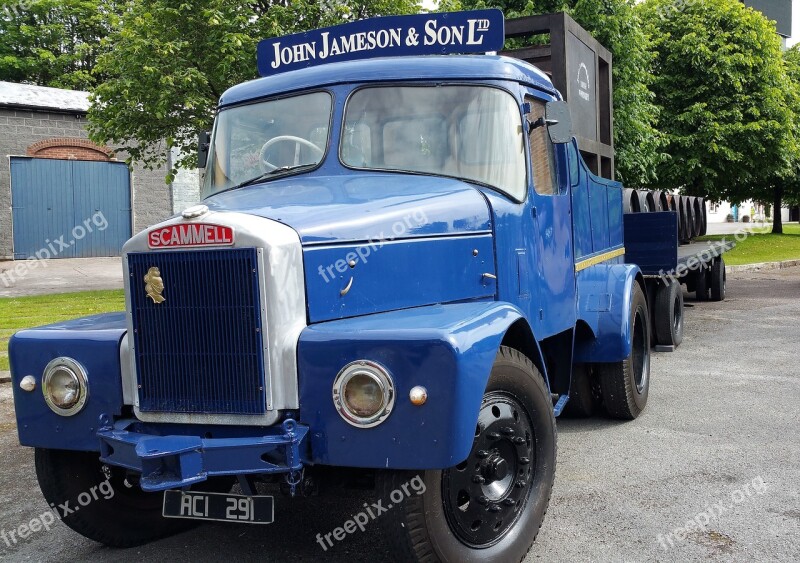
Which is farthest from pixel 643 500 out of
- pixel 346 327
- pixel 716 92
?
pixel 716 92

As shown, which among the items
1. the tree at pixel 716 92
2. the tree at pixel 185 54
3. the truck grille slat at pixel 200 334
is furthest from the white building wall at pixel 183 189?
the truck grille slat at pixel 200 334

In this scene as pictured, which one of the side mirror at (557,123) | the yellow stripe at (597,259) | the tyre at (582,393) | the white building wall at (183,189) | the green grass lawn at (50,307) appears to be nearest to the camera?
the side mirror at (557,123)

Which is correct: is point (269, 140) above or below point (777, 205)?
below

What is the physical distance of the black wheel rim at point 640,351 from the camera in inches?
259

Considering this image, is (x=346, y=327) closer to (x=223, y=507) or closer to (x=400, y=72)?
(x=223, y=507)

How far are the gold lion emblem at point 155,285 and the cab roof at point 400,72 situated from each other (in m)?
1.68

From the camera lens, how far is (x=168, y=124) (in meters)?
13.7

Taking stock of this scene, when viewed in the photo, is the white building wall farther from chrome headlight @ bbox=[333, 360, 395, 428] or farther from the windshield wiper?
chrome headlight @ bbox=[333, 360, 395, 428]

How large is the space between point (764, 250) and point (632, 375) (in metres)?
23.0

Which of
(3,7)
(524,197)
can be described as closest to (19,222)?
(3,7)

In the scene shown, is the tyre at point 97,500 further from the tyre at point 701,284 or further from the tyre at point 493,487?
the tyre at point 701,284

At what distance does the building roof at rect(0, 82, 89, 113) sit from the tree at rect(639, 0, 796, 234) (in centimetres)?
1673

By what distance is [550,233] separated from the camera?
4.89 metres

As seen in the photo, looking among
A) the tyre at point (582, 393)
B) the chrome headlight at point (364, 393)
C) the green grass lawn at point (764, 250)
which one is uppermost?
the chrome headlight at point (364, 393)
